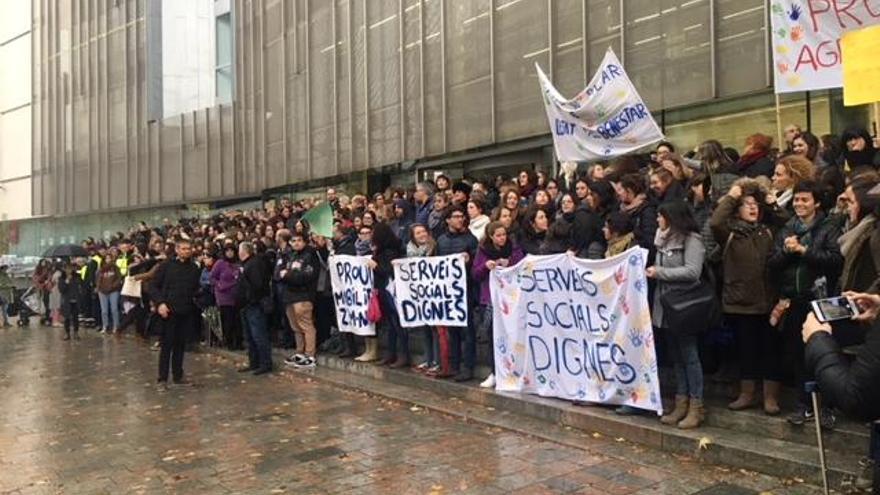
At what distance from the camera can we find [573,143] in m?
9.66

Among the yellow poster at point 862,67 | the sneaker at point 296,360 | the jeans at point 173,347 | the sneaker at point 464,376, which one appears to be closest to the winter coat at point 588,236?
the sneaker at point 464,376

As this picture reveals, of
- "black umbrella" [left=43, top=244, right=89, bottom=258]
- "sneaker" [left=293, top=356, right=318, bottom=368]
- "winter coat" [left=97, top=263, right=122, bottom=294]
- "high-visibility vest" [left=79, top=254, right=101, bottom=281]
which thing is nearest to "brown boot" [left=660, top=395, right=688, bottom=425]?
"sneaker" [left=293, top=356, right=318, bottom=368]

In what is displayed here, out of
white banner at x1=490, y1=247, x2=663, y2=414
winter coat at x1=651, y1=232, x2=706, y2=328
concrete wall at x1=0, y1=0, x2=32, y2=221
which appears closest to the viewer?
winter coat at x1=651, y1=232, x2=706, y2=328

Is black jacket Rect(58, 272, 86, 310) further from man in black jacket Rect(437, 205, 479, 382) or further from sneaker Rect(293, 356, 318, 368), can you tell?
man in black jacket Rect(437, 205, 479, 382)

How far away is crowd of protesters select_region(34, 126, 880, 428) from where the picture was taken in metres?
6.18

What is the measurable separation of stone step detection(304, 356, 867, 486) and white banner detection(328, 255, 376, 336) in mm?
759

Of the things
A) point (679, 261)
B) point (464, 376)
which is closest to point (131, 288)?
point (464, 376)

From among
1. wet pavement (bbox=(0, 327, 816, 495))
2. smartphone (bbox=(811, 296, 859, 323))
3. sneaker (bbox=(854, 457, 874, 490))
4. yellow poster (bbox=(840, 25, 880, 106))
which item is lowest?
wet pavement (bbox=(0, 327, 816, 495))

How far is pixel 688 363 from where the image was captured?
6.77 metres

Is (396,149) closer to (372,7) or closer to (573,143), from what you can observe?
(372,7)

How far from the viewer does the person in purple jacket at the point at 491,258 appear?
8.71 m

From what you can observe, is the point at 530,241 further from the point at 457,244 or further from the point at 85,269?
the point at 85,269

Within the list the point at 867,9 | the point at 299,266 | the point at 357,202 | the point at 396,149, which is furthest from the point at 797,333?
the point at 396,149

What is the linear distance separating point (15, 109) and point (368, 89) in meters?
28.4
